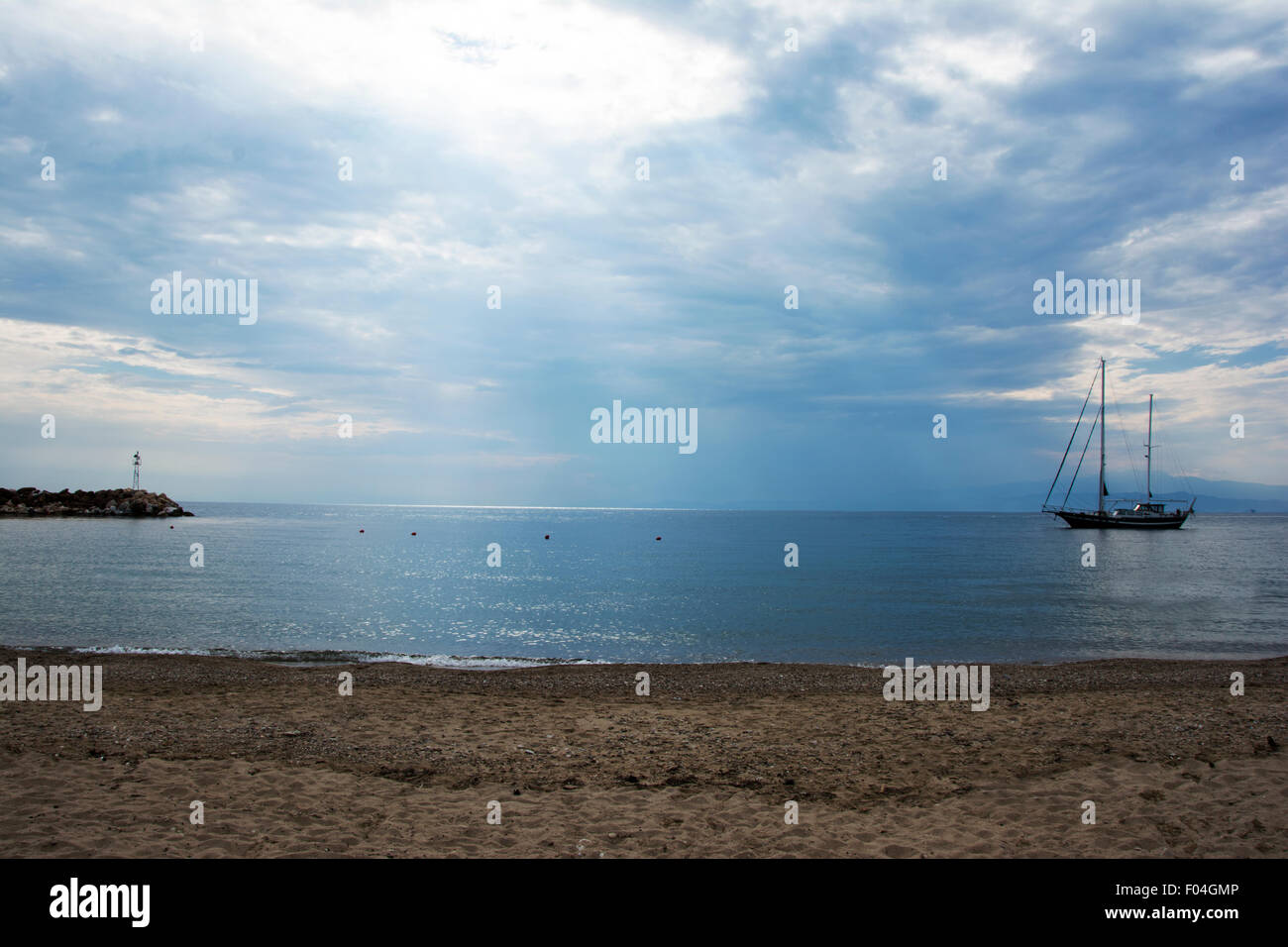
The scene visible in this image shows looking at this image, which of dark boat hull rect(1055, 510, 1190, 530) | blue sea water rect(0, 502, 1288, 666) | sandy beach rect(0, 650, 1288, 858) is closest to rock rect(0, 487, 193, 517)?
blue sea water rect(0, 502, 1288, 666)

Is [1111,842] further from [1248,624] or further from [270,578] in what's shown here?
[270,578]

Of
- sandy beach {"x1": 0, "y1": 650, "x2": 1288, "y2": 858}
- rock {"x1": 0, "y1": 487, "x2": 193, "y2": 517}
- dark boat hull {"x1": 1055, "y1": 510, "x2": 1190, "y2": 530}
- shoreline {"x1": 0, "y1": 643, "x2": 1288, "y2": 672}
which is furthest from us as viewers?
rock {"x1": 0, "y1": 487, "x2": 193, "y2": 517}

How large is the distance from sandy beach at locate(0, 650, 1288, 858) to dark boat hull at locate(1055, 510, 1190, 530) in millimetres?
133410

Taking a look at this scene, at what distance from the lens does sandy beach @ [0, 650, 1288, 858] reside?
25.6 ft

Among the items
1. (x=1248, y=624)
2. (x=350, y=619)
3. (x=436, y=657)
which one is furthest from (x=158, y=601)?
(x=1248, y=624)

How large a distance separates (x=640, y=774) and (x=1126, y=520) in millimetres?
146278

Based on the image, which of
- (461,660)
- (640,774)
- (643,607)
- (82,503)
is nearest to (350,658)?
(461,660)

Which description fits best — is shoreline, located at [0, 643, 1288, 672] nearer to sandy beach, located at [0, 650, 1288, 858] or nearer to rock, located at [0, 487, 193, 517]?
sandy beach, located at [0, 650, 1288, 858]

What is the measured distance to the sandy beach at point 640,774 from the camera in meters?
7.80

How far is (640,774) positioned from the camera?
10.2 meters

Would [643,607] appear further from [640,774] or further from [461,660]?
[640,774]

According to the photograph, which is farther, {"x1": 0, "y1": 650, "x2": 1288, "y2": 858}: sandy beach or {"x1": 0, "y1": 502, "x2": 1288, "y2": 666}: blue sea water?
{"x1": 0, "y1": 502, "x2": 1288, "y2": 666}: blue sea water

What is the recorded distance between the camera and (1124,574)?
187 ft

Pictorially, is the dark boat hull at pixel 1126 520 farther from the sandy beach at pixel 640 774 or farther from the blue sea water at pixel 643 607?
the sandy beach at pixel 640 774
